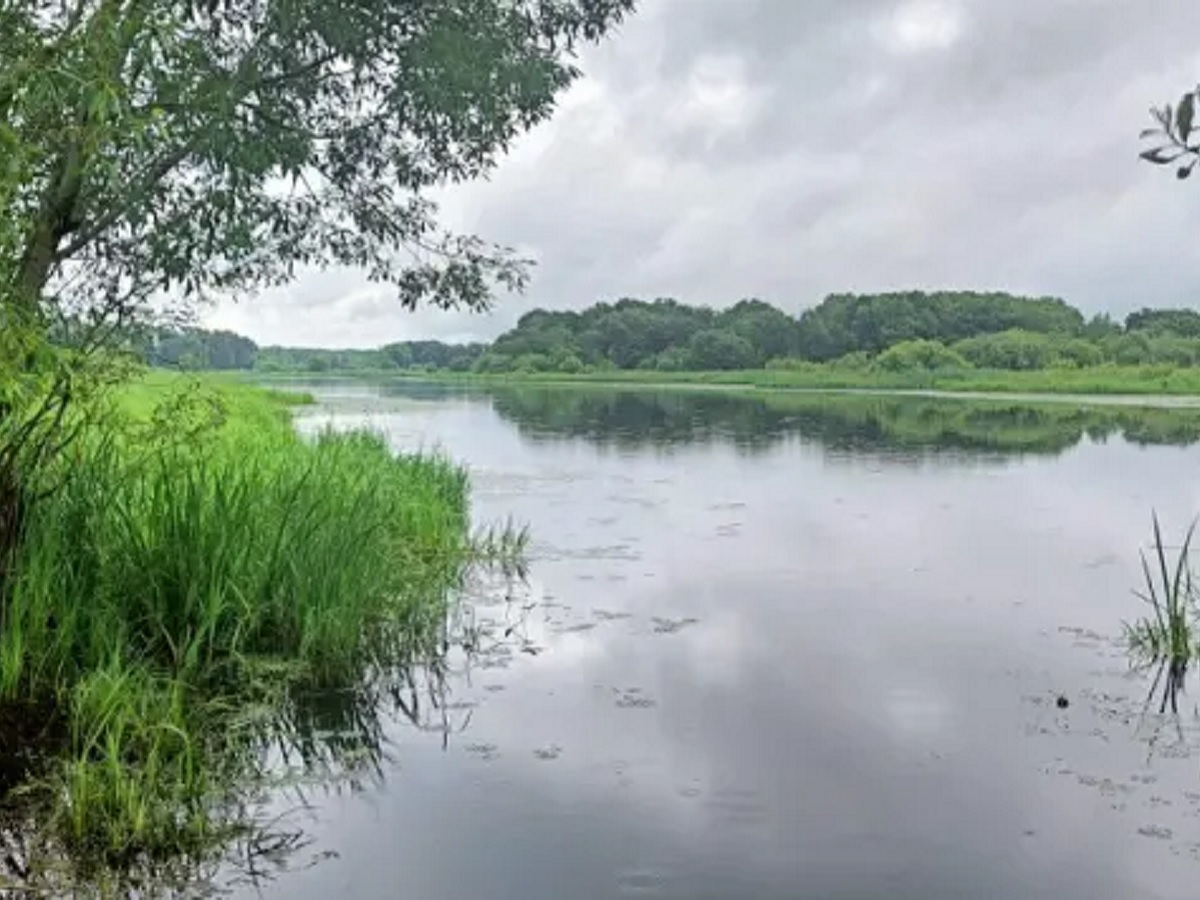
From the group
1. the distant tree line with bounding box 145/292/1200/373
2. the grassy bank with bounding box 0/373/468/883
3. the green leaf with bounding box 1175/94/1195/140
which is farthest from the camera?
the distant tree line with bounding box 145/292/1200/373

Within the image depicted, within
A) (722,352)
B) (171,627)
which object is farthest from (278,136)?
(722,352)

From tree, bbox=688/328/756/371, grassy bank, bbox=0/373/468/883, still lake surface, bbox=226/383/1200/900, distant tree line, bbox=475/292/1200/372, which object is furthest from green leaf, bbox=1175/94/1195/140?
tree, bbox=688/328/756/371

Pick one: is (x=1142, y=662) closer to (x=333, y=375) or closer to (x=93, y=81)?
(x=93, y=81)

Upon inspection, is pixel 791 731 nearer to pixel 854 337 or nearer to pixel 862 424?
pixel 862 424

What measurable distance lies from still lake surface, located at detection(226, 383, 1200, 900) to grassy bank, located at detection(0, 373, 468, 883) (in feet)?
2.12

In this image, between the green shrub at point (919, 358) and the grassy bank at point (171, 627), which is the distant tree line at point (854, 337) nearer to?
the green shrub at point (919, 358)

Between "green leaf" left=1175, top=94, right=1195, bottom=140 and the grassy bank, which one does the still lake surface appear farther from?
"green leaf" left=1175, top=94, right=1195, bottom=140

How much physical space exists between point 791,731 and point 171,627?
372 cm

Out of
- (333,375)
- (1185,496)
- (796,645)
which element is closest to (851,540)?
(796,645)

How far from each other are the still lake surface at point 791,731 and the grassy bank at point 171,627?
2.12 feet

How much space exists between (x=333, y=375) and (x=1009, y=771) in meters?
138

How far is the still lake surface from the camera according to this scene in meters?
5.46

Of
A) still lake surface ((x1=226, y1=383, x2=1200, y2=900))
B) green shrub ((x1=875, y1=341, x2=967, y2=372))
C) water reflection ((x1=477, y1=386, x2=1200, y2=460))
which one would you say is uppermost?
green shrub ((x1=875, y1=341, x2=967, y2=372))

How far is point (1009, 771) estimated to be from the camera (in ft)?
21.9
